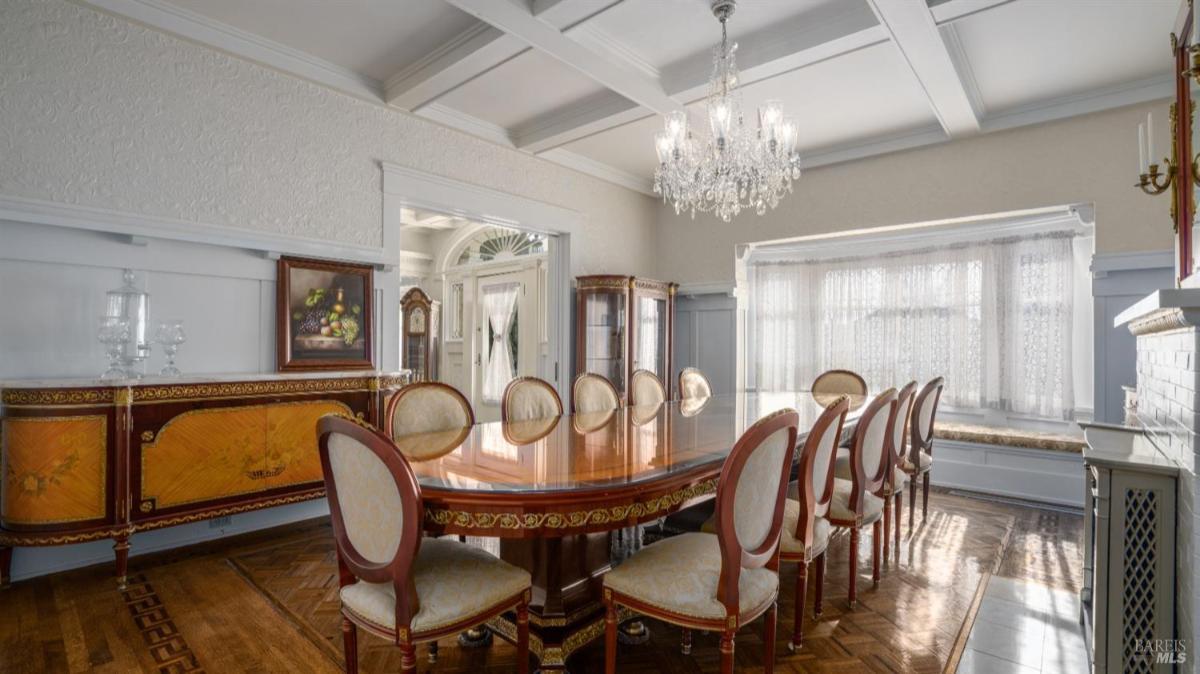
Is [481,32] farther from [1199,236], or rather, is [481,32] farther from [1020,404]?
[1020,404]

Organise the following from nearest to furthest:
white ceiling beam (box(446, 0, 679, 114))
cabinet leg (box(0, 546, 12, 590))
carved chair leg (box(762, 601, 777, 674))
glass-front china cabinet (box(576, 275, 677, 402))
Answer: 1. carved chair leg (box(762, 601, 777, 674))
2. cabinet leg (box(0, 546, 12, 590))
3. white ceiling beam (box(446, 0, 679, 114))
4. glass-front china cabinet (box(576, 275, 677, 402))

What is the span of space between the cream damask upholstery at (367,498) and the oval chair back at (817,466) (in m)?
1.27

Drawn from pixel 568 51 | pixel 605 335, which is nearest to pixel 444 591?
pixel 568 51

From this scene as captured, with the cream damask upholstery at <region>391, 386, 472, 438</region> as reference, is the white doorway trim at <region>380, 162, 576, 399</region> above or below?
above

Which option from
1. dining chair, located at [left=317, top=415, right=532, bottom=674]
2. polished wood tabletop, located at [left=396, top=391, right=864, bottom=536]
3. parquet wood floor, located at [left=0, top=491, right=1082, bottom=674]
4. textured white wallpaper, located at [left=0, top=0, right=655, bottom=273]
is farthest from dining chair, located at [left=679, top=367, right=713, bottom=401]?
dining chair, located at [left=317, top=415, right=532, bottom=674]

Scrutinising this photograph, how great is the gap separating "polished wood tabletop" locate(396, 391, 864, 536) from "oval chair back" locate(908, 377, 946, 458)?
96cm

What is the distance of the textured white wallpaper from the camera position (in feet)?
8.70

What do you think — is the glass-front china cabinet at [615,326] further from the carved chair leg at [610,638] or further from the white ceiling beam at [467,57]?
the carved chair leg at [610,638]

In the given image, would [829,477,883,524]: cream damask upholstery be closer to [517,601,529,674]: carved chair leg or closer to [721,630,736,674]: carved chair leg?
[721,630,736,674]: carved chair leg

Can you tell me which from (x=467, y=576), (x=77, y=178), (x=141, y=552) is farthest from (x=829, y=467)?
(x=77, y=178)

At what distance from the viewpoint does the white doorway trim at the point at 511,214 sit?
398cm

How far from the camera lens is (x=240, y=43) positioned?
3.17 metres

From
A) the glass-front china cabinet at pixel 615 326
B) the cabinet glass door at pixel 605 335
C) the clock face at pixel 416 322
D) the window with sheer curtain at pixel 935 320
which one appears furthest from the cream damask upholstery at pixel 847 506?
the clock face at pixel 416 322

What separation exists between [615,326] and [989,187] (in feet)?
10.1
